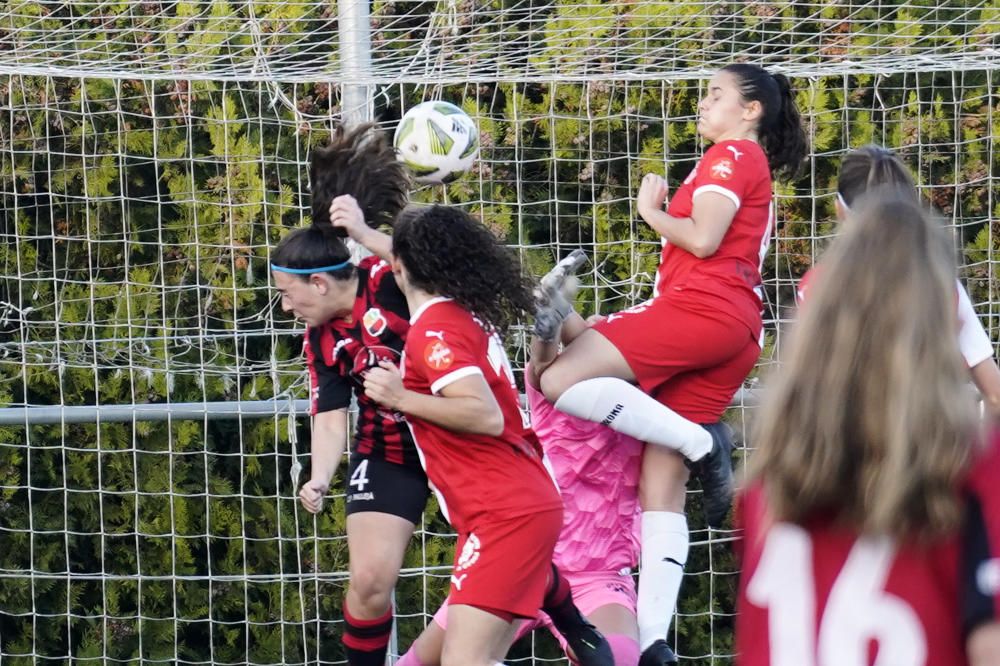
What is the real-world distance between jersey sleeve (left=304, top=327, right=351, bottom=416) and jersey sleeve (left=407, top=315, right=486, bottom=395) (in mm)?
619

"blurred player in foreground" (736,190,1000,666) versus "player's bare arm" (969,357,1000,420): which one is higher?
"blurred player in foreground" (736,190,1000,666)

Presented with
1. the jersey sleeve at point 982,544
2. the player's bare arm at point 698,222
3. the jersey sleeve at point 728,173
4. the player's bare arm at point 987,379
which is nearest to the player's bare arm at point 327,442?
the player's bare arm at point 698,222

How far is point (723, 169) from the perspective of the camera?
424cm

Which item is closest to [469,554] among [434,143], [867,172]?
[434,143]

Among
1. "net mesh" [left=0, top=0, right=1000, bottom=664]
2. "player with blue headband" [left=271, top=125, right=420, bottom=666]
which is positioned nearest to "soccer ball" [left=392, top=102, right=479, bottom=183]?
"player with blue headband" [left=271, top=125, right=420, bottom=666]

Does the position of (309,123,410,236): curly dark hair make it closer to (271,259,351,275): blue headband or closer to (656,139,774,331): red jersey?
(271,259,351,275): blue headband

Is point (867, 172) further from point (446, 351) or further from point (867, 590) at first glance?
point (867, 590)

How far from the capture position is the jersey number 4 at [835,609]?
1702 mm

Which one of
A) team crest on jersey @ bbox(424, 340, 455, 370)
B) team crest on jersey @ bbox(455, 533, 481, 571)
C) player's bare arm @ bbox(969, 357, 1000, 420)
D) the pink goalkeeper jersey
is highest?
team crest on jersey @ bbox(424, 340, 455, 370)

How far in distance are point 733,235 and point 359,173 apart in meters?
1.16

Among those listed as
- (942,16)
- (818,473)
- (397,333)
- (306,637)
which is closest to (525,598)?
(397,333)

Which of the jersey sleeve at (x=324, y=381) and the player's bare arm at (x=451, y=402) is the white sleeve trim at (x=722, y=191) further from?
the jersey sleeve at (x=324, y=381)

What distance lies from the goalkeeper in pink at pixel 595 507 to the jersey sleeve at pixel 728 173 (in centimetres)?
57

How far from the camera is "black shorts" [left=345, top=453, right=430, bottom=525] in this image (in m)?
4.08
